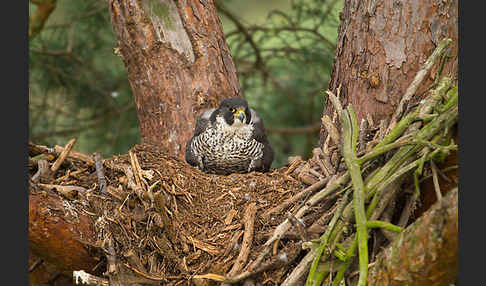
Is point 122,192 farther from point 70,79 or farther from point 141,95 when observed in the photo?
point 70,79

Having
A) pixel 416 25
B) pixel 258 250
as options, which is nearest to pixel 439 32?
pixel 416 25

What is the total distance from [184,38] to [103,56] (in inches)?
103

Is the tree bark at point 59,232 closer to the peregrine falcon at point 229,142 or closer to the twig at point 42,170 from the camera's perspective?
the twig at point 42,170

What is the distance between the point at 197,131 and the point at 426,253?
2401 millimetres

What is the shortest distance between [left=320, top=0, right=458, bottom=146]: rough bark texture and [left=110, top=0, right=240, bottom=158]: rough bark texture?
114 centimetres

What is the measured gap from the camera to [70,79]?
5.84 meters

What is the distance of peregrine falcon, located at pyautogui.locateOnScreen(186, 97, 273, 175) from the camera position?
3900mm

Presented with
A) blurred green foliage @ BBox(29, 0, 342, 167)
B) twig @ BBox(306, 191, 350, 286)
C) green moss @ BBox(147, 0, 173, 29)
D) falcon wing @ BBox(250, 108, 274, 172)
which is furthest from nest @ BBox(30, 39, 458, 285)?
blurred green foliage @ BBox(29, 0, 342, 167)

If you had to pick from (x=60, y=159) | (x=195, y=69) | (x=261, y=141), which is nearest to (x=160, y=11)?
(x=195, y=69)

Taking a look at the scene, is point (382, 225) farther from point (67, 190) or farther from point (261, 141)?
point (261, 141)

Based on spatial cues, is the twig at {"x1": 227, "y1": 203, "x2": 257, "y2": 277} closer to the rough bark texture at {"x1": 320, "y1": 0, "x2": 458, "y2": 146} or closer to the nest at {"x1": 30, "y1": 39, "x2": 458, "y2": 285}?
the nest at {"x1": 30, "y1": 39, "x2": 458, "y2": 285}

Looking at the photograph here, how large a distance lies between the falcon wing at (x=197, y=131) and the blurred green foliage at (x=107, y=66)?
1739mm

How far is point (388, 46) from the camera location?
294 centimetres

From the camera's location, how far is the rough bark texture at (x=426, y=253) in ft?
5.78
